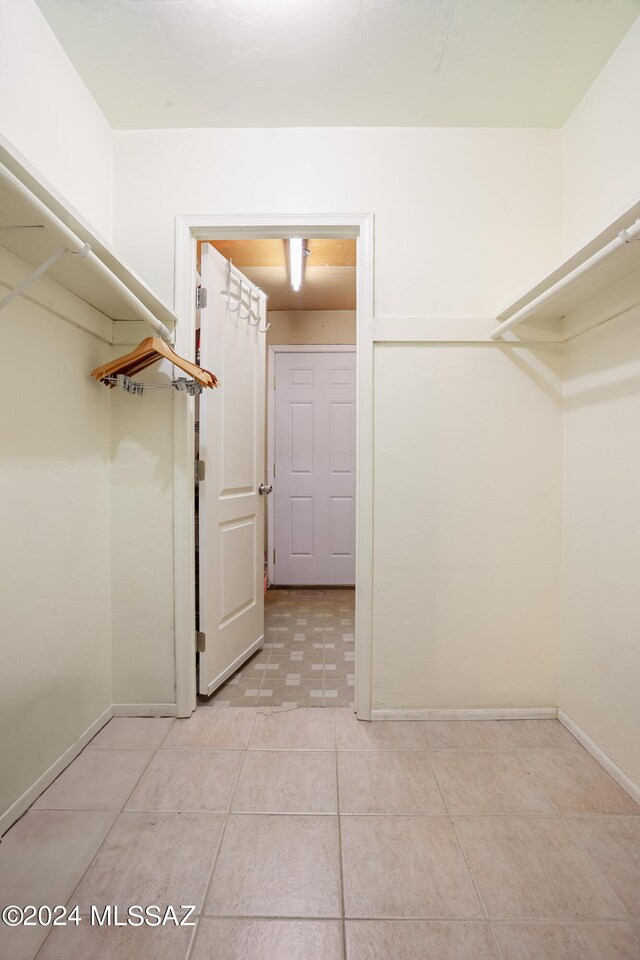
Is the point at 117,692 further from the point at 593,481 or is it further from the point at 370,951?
the point at 593,481

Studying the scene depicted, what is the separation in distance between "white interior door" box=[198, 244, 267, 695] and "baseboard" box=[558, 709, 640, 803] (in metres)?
1.57

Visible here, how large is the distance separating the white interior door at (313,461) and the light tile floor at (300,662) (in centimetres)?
54

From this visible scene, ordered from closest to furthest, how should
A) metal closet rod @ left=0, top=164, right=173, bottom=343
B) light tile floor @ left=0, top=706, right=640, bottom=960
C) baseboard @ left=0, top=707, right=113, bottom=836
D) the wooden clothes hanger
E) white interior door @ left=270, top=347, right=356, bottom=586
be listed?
metal closet rod @ left=0, top=164, right=173, bottom=343 → light tile floor @ left=0, top=706, right=640, bottom=960 → baseboard @ left=0, top=707, right=113, bottom=836 → the wooden clothes hanger → white interior door @ left=270, top=347, right=356, bottom=586

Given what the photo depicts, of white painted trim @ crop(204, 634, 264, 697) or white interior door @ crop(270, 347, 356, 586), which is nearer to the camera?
white painted trim @ crop(204, 634, 264, 697)

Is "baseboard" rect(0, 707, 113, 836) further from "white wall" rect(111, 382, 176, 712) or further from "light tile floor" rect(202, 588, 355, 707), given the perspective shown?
"light tile floor" rect(202, 588, 355, 707)

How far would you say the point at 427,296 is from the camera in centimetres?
176

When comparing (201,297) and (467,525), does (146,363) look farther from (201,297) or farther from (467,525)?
(467,525)

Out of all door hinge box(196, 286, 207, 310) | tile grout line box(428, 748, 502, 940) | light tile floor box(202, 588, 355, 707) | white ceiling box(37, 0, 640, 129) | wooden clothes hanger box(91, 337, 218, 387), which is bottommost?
light tile floor box(202, 588, 355, 707)

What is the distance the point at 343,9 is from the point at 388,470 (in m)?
1.60

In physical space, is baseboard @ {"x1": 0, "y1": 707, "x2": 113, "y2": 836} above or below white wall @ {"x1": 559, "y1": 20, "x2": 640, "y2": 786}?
below

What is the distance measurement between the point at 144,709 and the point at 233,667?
465 millimetres

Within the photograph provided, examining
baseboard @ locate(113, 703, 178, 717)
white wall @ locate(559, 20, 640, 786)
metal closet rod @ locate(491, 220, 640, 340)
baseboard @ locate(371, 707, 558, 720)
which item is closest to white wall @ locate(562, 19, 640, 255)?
white wall @ locate(559, 20, 640, 786)

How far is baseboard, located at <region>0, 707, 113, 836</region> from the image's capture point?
3.94 ft

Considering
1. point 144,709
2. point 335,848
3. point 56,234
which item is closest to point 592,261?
point 56,234
